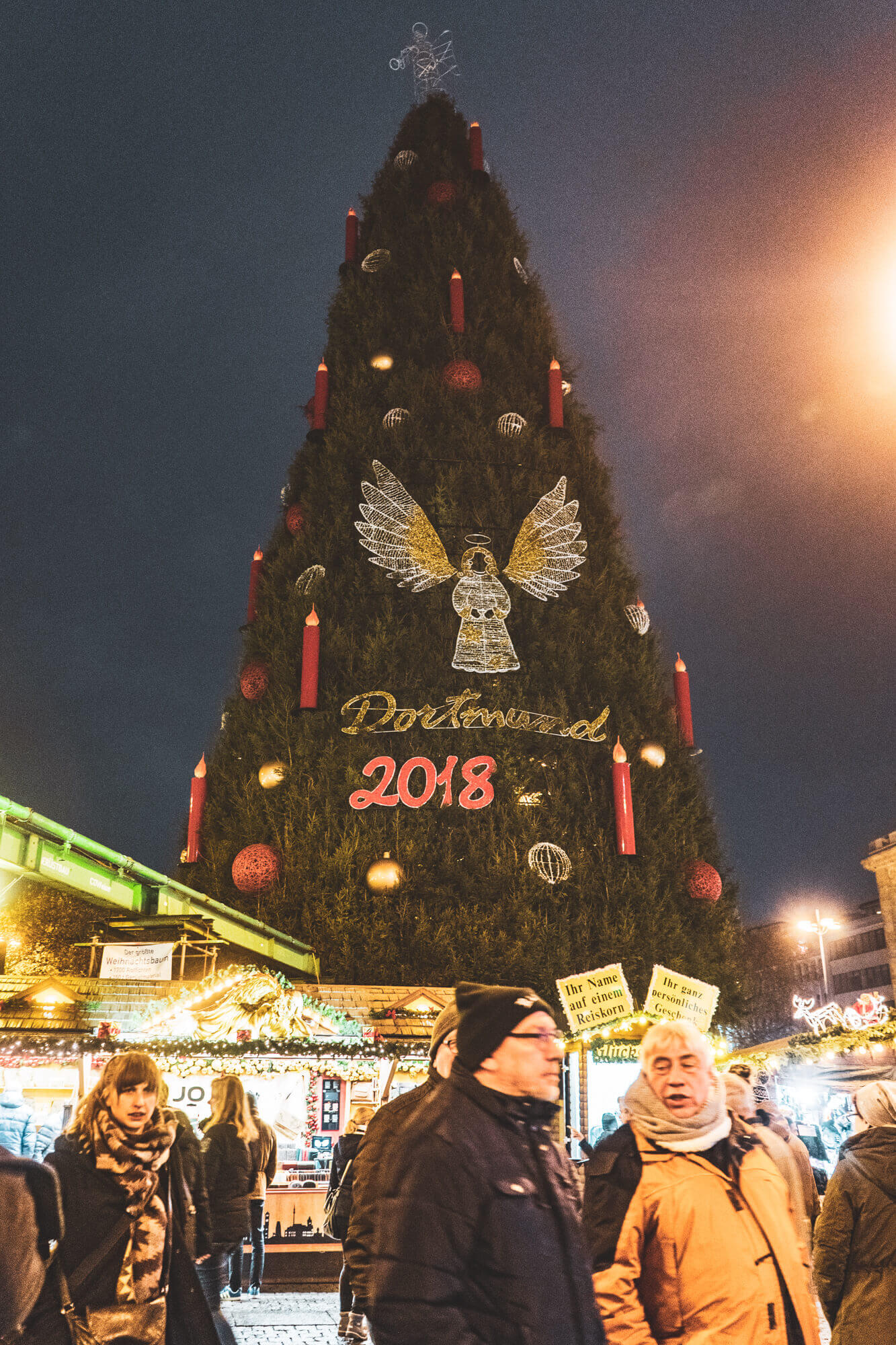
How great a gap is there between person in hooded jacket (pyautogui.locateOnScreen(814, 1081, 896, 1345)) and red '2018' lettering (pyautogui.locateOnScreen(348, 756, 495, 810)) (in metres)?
20.3

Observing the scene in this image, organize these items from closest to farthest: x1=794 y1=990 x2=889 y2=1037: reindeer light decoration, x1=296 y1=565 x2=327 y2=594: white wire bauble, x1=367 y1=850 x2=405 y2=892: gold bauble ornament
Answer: x1=794 y1=990 x2=889 y2=1037: reindeer light decoration, x1=367 y1=850 x2=405 y2=892: gold bauble ornament, x1=296 y1=565 x2=327 y2=594: white wire bauble

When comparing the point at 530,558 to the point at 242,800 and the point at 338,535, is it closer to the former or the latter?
the point at 338,535

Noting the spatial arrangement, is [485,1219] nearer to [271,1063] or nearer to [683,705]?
[271,1063]

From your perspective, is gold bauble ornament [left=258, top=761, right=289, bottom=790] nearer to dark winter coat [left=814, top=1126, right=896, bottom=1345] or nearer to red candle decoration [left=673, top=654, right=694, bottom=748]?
red candle decoration [left=673, top=654, right=694, bottom=748]

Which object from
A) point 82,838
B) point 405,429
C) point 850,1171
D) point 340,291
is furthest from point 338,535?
point 850,1171

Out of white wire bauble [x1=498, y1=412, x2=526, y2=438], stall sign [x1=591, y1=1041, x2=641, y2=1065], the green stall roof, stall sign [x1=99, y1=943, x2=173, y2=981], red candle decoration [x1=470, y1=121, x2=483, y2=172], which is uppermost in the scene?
red candle decoration [x1=470, y1=121, x2=483, y2=172]

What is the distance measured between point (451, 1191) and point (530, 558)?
25891 millimetres

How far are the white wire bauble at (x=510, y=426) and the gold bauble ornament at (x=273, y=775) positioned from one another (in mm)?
11092

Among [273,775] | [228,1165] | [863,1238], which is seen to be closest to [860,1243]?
[863,1238]

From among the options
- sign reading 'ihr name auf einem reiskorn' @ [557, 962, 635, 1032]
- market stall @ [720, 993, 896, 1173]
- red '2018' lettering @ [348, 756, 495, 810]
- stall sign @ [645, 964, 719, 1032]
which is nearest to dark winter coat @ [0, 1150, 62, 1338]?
market stall @ [720, 993, 896, 1173]

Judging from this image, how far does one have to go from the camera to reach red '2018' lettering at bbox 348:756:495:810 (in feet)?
80.8

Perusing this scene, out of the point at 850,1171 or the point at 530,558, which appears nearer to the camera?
the point at 850,1171

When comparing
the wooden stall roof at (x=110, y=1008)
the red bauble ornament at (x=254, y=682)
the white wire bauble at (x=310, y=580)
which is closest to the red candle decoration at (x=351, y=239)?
the white wire bauble at (x=310, y=580)

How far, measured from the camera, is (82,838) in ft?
49.9
